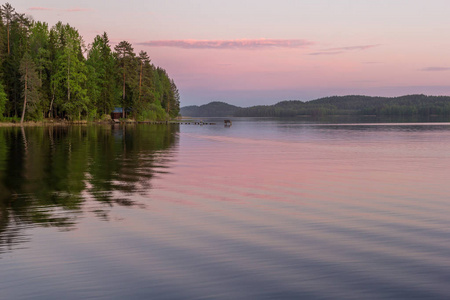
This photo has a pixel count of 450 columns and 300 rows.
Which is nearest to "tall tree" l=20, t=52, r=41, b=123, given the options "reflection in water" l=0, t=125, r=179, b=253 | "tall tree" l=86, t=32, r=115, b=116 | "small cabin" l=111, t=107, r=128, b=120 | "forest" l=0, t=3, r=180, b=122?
"forest" l=0, t=3, r=180, b=122

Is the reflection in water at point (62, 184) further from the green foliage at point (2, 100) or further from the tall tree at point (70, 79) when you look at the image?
the tall tree at point (70, 79)

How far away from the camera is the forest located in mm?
101312

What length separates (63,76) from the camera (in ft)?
358

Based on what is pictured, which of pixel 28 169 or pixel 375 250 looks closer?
pixel 375 250

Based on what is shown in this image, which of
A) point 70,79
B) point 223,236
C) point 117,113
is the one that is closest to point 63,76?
point 70,79

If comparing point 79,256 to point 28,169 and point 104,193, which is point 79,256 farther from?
point 28,169

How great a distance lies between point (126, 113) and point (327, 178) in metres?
119

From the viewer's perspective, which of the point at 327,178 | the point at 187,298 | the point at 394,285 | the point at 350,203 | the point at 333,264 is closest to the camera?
the point at 187,298

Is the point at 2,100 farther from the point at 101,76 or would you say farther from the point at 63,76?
the point at 101,76

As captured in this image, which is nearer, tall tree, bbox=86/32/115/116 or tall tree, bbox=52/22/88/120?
tall tree, bbox=52/22/88/120

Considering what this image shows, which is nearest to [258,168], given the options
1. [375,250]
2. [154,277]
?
[375,250]

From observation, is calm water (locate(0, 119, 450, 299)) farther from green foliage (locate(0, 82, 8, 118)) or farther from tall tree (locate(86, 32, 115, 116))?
tall tree (locate(86, 32, 115, 116))

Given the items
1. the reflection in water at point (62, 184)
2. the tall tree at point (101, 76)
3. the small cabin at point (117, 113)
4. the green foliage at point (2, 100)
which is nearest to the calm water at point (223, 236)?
the reflection in water at point (62, 184)

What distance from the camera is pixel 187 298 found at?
793 cm
